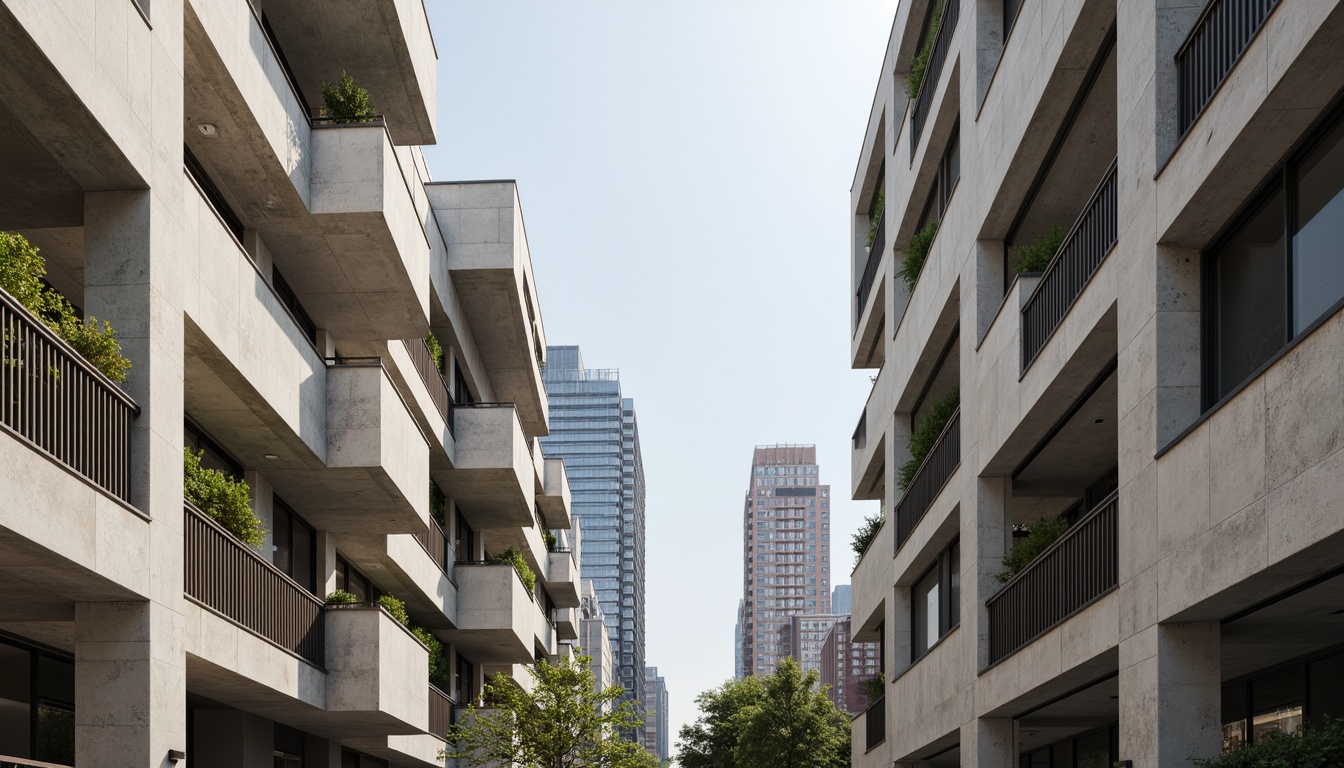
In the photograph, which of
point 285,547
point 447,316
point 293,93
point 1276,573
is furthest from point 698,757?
point 1276,573

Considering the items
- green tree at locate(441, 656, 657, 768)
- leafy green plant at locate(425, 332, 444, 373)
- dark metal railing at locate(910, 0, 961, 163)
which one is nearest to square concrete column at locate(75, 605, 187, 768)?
leafy green plant at locate(425, 332, 444, 373)

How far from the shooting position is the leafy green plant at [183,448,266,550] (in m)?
15.6

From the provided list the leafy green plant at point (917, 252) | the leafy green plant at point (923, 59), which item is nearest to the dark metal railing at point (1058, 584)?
the leafy green plant at point (917, 252)

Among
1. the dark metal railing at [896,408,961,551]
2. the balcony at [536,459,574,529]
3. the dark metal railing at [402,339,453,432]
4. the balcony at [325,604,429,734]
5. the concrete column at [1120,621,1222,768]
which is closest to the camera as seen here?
the concrete column at [1120,621,1222,768]

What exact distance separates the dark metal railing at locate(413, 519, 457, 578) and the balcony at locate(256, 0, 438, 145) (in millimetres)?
9772

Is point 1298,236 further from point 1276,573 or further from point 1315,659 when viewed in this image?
point 1315,659

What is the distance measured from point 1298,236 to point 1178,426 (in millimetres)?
2346

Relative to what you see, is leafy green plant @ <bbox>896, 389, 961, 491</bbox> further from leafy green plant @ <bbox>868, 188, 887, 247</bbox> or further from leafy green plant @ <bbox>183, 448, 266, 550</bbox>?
leafy green plant @ <bbox>183, 448, 266, 550</bbox>

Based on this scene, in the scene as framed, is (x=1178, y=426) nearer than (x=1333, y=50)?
No

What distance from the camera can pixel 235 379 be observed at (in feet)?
51.2

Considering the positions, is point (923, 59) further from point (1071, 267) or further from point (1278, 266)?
point (1278, 266)

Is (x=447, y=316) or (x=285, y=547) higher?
(x=447, y=316)

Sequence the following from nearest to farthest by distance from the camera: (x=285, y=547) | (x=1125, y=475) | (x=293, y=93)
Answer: (x=1125, y=475) < (x=293, y=93) < (x=285, y=547)

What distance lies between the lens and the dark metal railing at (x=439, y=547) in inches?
1155
